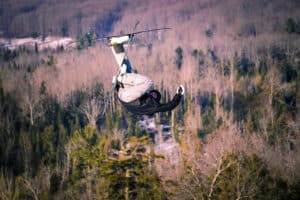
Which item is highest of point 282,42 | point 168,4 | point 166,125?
point 168,4

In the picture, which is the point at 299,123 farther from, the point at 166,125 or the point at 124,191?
the point at 124,191

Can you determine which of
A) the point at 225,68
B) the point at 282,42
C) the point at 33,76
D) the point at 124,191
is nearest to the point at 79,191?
the point at 124,191

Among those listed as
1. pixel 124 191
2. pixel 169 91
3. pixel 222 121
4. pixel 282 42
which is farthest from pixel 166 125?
pixel 124 191

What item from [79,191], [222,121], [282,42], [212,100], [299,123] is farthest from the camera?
[282,42]

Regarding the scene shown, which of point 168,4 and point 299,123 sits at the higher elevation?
point 168,4

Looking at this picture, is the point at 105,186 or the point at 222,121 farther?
the point at 222,121

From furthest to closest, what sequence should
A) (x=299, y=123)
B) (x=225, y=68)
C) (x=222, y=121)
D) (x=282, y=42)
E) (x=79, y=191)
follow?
1. (x=282, y=42)
2. (x=225, y=68)
3. (x=222, y=121)
4. (x=299, y=123)
5. (x=79, y=191)
